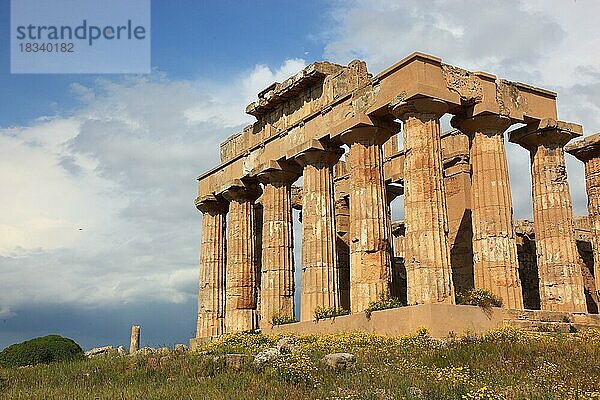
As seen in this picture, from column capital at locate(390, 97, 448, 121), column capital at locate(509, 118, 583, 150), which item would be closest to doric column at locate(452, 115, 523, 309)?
column capital at locate(509, 118, 583, 150)

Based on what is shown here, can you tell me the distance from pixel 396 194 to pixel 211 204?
856 cm

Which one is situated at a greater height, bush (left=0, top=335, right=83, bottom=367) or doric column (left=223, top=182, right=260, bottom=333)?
doric column (left=223, top=182, right=260, bottom=333)

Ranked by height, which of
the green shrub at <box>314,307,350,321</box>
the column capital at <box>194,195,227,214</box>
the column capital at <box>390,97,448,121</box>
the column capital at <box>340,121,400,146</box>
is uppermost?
the column capital at <box>390,97,448,121</box>

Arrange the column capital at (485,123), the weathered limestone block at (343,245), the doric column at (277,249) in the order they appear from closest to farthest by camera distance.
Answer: the column capital at (485,123) < the doric column at (277,249) < the weathered limestone block at (343,245)

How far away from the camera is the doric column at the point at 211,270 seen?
3209 centimetres

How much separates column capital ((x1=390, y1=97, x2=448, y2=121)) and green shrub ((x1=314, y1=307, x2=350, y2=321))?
263 inches

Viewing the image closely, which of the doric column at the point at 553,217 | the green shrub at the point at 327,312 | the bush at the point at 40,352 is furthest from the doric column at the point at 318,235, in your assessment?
the bush at the point at 40,352

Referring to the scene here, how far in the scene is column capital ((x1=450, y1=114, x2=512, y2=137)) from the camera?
2319 centimetres

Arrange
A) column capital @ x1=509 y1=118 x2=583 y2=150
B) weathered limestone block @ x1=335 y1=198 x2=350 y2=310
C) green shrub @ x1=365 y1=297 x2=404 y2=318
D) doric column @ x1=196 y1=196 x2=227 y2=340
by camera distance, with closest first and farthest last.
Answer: green shrub @ x1=365 y1=297 x2=404 y2=318 < column capital @ x1=509 y1=118 x2=583 y2=150 < doric column @ x1=196 y1=196 x2=227 y2=340 < weathered limestone block @ x1=335 y1=198 x2=350 y2=310

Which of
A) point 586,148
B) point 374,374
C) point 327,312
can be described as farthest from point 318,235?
point 374,374

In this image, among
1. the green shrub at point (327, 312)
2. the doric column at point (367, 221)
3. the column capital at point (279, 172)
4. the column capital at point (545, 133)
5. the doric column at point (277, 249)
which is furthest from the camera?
the column capital at point (279, 172)

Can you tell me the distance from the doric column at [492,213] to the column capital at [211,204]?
1319 cm

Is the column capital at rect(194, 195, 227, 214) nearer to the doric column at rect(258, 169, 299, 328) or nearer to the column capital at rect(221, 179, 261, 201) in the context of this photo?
the column capital at rect(221, 179, 261, 201)

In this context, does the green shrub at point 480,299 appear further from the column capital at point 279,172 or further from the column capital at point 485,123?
the column capital at point 279,172
